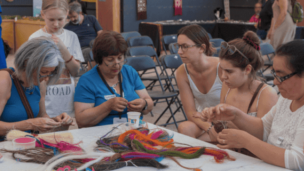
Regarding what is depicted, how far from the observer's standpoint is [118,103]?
2.27m

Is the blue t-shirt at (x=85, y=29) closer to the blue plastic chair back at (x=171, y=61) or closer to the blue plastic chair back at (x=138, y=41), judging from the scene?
the blue plastic chair back at (x=138, y=41)

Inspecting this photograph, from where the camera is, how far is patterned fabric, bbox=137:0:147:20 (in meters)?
10.1

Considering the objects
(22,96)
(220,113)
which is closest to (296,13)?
(220,113)

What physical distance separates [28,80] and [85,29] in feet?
13.6

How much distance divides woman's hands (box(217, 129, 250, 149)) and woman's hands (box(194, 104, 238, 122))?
0.15m

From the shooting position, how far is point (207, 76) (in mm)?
2768

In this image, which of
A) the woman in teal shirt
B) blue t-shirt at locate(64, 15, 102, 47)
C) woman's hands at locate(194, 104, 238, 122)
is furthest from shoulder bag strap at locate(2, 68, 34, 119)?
blue t-shirt at locate(64, 15, 102, 47)

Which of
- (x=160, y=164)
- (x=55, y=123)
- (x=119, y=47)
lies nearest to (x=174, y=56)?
(x=119, y=47)

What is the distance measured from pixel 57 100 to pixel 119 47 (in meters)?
0.75

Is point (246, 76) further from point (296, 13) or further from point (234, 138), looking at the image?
point (296, 13)

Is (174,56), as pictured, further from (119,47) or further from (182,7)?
(182,7)

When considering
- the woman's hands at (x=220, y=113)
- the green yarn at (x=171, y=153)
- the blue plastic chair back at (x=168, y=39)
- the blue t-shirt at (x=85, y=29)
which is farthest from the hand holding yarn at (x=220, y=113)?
the blue plastic chair back at (x=168, y=39)

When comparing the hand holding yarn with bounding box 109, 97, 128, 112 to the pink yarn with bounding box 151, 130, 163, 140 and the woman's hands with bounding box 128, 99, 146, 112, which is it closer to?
the woman's hands with bounding box 128, 99, 146, 112

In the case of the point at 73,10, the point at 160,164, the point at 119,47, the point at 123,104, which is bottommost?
the point at 160,164
